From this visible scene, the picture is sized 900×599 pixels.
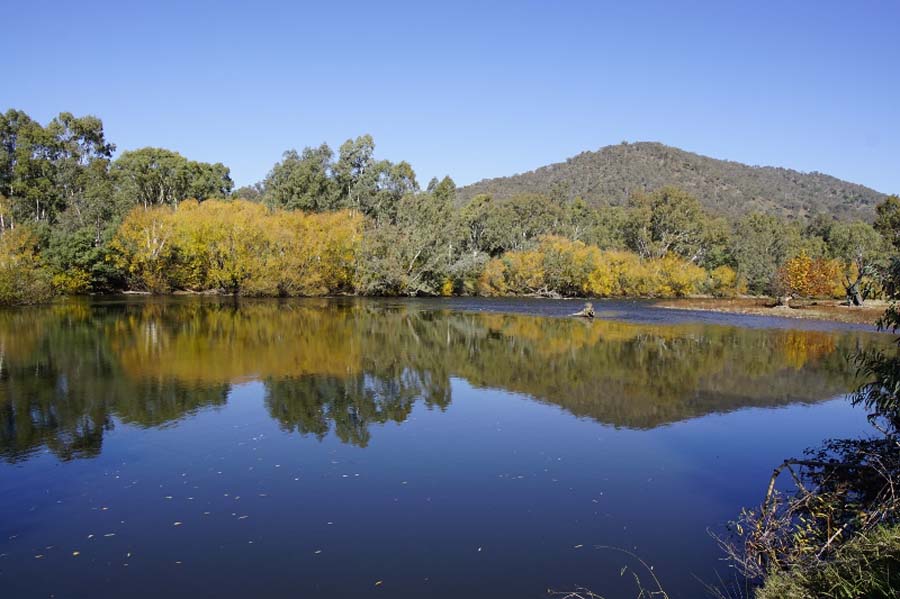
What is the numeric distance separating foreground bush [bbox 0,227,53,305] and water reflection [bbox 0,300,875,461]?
3.79 metres

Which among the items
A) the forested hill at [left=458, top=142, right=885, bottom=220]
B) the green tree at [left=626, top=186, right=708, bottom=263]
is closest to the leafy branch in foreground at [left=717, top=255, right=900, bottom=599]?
the green tree at [left=626, top=186, right=708, bottom=263]

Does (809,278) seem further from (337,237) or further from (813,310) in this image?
(337,237)

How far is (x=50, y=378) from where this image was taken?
60.6ft

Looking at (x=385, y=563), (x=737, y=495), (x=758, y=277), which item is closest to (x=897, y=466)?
(x=737, y=495)

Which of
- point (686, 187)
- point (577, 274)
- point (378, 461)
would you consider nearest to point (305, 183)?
point (577, 274)

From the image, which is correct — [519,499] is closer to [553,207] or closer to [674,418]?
[674,418]

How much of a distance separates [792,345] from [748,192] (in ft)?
539

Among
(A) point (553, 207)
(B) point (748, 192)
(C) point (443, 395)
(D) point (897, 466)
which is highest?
(B) point (748, 192)

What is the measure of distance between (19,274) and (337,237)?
89.8 ft

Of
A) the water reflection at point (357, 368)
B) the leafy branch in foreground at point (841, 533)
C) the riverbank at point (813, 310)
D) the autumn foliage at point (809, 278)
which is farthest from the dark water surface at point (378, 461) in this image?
the autumn foliage at point (809, 278)

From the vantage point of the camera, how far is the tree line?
54.8 m

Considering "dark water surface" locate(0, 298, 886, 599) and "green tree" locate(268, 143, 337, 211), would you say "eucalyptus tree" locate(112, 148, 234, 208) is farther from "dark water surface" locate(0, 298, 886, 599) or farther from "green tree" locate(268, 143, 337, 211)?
"dark water surface" locate(0, 298, 886, 599)

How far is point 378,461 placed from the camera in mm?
12102

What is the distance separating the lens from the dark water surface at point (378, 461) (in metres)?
7.96
